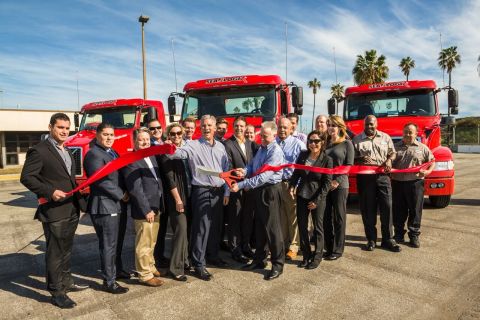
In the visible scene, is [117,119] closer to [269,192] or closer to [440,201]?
[269,192]

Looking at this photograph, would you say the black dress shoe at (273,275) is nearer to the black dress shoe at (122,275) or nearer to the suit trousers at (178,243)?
the suit trousers at (178,243)

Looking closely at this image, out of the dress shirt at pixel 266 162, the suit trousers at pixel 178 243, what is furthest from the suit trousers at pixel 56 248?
the dress shirt at pixel 266 162

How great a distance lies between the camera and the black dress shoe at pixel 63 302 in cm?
347

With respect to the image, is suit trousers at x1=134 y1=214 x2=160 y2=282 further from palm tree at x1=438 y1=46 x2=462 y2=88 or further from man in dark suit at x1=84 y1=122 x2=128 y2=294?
palm tree at x1=438 y1=46 x2=462 y2=88

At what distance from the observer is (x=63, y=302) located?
3.47m

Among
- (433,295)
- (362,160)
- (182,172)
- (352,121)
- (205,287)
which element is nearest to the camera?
(433,295)

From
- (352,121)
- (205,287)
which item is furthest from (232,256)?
(352,121)

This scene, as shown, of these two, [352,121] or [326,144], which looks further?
[352,121]

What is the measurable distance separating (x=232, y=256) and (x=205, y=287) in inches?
38.1

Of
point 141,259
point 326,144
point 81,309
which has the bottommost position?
point 81,309

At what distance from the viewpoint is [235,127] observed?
4816 mm

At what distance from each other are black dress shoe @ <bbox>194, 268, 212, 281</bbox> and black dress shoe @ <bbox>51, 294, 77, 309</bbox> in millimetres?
1359

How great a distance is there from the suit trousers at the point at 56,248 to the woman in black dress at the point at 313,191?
8.78ft

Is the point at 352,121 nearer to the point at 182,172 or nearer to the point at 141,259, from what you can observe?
the point at 182,172
